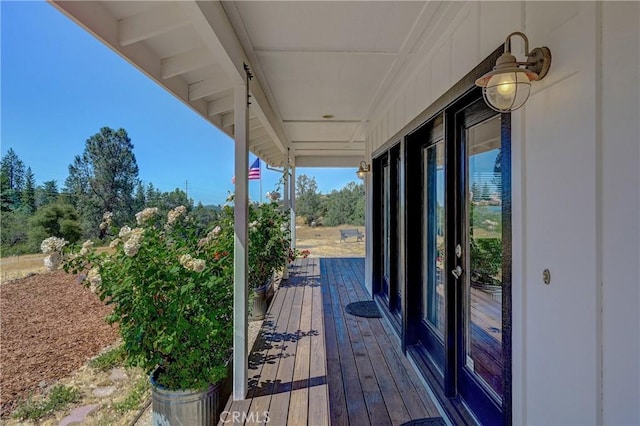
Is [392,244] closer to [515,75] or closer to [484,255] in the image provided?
[484,255]

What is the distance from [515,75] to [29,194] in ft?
9.87

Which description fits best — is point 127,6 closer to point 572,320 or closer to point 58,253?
point 58,253

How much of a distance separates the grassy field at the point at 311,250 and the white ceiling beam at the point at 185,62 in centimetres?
149

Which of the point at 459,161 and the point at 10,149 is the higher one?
the point at 10,149

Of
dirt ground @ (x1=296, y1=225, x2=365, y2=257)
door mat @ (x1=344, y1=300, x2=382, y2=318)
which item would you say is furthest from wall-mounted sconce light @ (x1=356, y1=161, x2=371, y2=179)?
dirt ground @ (x1=296, y1=225, x2=365, y2=257)

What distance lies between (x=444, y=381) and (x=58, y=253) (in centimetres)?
256

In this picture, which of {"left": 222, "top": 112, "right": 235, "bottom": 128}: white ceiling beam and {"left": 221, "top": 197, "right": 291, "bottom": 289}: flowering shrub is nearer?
{"left": 222, "top": 112, "right": 235, "bottom": 128}: white ceiling beam

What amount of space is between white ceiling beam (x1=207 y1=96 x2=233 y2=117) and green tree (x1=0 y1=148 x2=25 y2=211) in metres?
1.62

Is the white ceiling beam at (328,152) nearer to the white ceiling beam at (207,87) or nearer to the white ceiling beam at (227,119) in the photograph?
the white ceiling beam at (227,119)

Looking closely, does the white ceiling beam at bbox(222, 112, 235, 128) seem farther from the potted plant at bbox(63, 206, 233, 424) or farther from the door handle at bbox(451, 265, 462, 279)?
the door handle at bbox(451, 265, 462, 279)

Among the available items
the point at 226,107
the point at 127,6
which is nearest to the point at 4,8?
the point at 127,6

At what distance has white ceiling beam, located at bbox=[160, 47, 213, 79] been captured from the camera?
2.22m

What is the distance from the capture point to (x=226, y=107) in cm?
340

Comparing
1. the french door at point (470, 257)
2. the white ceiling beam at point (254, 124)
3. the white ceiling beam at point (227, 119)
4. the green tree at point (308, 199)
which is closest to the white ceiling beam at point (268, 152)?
the white ceiling beam at point (254, 124)
